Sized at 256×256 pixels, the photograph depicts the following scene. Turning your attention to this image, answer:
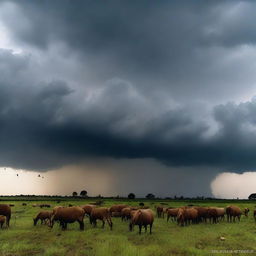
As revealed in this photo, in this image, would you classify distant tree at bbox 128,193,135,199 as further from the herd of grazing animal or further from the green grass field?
the green grass field

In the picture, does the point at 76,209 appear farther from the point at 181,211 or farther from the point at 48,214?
the point at 181,211

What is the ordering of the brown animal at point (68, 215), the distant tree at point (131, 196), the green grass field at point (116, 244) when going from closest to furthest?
the green grass field at point (116, 244), the brown animal at point (68, 215), the distant tree at point (131, 196)

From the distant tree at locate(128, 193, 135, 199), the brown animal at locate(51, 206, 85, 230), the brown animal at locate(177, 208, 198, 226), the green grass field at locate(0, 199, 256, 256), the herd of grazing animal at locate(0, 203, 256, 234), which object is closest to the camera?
the green grass field at locate(0, 199, 256, 256)

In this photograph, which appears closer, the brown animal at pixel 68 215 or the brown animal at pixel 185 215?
the brown animal at pixel 68 215

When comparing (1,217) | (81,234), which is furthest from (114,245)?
(1,217)

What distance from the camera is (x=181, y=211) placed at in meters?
31.0

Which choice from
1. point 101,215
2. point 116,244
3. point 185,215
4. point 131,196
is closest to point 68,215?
point 101,215

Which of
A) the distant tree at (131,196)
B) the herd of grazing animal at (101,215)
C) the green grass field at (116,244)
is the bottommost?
the distant tree at (131,196)

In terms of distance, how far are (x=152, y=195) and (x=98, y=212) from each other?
529ft

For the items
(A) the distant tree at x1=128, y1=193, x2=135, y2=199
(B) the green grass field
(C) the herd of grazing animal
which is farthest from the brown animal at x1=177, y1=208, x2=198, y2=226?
(A) the distant tree at x1=128, y1=193, x2=135, y2=199

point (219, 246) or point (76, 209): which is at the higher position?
point (76, 209)

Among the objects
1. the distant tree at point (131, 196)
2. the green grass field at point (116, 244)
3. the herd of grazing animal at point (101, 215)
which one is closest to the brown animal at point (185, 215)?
the herd of grazing animal at point (101, 215)

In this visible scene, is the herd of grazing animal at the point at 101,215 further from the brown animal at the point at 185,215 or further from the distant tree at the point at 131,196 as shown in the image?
the distant tree at the point at 131,196

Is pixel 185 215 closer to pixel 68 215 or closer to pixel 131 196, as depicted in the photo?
pixel 68 215
